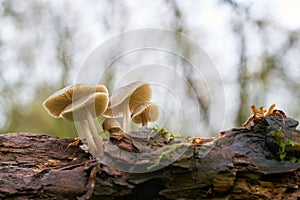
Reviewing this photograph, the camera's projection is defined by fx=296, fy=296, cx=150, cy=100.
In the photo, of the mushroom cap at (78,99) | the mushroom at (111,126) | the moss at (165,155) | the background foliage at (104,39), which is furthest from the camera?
the background foliage at (104,39)

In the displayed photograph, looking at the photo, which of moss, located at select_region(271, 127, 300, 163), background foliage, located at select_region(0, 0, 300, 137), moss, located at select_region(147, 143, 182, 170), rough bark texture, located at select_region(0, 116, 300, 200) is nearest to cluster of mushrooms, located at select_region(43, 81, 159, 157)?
rough bark texture, located at select_region(0, 116, 300, 200)

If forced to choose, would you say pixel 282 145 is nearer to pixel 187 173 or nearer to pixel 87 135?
pixel 187 173

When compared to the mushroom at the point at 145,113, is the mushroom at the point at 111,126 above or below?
below

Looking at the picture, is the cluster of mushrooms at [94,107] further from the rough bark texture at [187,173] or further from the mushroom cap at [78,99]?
the rough bark texture at [187,173]

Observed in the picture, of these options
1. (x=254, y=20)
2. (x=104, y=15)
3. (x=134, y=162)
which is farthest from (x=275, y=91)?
(x=134, y=162)

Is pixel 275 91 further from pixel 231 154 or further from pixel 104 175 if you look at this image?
pixel 104 175

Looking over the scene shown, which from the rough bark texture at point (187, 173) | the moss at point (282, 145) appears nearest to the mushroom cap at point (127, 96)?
the rough bark texture at point (187, 173)

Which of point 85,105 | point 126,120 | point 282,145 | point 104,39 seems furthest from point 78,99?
point 104,39
